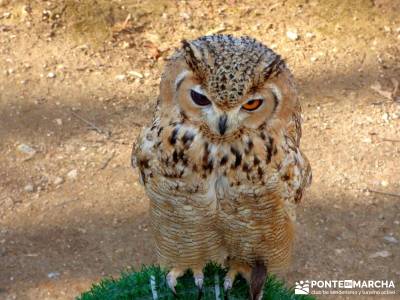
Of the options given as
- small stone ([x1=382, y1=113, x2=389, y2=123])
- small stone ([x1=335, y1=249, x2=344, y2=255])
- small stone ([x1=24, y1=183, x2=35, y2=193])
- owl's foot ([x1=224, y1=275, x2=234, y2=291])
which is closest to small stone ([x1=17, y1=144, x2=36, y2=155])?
small stone ([x1=24, y1=183, x2=35, y2=193])

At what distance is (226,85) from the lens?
1808 millimetres

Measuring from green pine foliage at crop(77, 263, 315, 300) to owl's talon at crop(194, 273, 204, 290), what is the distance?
0.01m

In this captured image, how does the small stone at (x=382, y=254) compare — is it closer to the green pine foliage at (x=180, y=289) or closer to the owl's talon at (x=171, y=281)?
the green pine foliage at (x=180, y=289)

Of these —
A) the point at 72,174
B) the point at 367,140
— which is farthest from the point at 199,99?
the point at 367,140

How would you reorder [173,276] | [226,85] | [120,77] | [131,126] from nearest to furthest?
[226,85], [173,276], [131,126], [120,77]

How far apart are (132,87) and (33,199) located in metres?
0.98

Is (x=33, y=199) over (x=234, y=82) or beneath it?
over

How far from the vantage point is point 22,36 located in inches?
171

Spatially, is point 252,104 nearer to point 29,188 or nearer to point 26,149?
point 29,188

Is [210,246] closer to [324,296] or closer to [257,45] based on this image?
[257,45]

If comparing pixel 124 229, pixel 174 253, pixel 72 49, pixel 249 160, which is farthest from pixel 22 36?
pixel 249 160

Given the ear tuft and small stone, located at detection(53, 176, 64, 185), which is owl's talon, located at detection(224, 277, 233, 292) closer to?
the ear tuft

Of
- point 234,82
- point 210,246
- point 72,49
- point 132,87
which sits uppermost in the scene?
point 72,49

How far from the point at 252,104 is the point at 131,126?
2.07 metres
